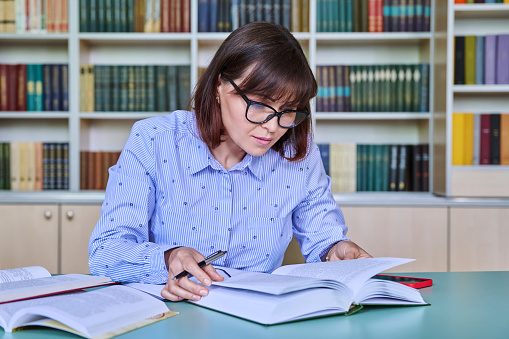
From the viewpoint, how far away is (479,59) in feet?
8.51

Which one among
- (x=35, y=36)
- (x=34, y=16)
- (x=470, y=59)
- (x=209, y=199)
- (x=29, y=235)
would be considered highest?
(x=34, y=16)

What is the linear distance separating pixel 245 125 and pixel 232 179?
0.66 ft

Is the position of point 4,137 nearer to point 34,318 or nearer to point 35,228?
point 35,228

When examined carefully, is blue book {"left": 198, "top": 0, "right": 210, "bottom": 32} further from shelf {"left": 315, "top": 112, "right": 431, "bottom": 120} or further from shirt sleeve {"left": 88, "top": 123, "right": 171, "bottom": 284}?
shirt sleeve {"left": 88, "top": 123, "right": 171, "bottom": 284}

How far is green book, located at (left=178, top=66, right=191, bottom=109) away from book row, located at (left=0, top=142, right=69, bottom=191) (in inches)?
24.3

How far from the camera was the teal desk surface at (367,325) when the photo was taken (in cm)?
77

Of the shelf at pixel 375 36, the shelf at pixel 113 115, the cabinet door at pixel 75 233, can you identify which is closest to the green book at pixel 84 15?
the shelf at pixel 113 115

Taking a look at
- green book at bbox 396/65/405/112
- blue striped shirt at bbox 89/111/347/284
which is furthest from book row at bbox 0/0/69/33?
green book at bbox 396/65/405/112

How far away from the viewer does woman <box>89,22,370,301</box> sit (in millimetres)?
1199

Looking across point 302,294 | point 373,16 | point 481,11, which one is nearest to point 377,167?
point 373,16

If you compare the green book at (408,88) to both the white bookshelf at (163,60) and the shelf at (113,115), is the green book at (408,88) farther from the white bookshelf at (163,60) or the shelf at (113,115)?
the shelf at (113,115)

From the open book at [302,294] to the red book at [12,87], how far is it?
80.6 inches

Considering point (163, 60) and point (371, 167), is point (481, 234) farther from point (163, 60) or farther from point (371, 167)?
point (163, 60)

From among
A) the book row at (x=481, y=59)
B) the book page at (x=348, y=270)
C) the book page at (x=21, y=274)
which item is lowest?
the book page at (x=21, y=274)
